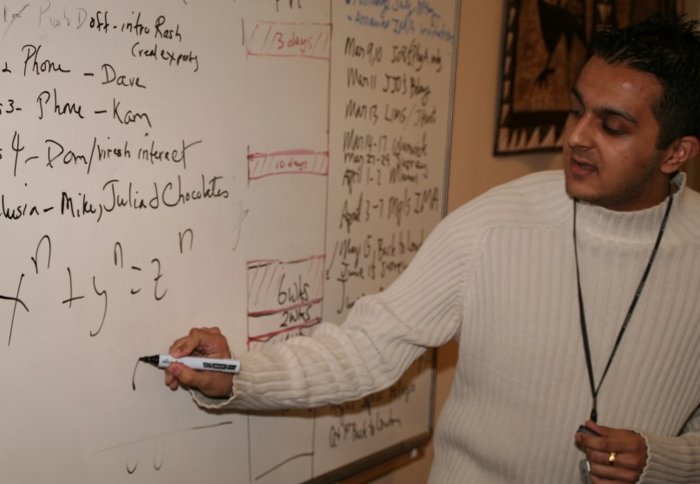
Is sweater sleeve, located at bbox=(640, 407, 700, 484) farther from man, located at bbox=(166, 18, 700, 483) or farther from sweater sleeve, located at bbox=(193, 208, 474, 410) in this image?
sweater sleeve, located at bbox=(193, 208, 474, 410)

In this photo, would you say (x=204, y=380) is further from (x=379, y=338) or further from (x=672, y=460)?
(x=672, y=460)

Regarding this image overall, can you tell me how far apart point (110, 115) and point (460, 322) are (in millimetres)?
748

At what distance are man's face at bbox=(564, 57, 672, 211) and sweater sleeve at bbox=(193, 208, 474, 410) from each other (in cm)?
26

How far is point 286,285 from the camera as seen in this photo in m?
1.38

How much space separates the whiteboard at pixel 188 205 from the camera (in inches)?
39.6

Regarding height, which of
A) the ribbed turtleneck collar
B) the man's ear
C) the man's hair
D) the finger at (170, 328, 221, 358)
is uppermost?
the man's hair

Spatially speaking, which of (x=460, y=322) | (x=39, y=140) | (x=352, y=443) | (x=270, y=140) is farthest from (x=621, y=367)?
(x=39, y=140)

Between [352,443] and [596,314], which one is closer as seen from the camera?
[596,314]

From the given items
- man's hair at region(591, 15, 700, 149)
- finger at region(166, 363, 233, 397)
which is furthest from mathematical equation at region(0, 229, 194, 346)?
man's hair at region(591, 15, 700, 149)

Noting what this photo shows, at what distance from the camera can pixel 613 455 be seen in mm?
1150

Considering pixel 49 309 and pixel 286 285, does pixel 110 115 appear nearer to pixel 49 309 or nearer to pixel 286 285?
pixel 49 309

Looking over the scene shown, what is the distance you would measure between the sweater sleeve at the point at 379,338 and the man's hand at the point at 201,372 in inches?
1.9

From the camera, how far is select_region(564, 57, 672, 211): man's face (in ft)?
3.87

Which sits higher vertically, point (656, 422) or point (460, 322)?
point (460, 322)
